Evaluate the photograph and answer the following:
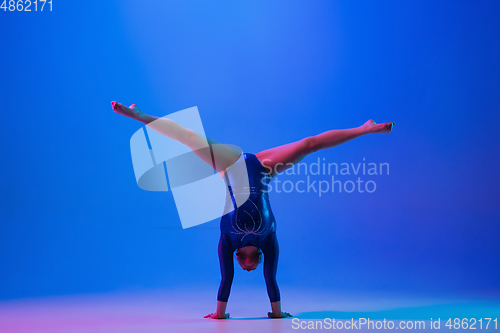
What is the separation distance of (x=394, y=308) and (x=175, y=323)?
215 centimetres

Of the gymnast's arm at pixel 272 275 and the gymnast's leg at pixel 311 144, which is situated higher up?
the gymnast's leg at pixel 311 144

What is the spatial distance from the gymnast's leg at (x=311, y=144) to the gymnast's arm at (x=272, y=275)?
72 cm

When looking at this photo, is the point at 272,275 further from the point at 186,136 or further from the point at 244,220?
the point at 186,136

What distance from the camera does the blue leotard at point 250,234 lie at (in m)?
3.76

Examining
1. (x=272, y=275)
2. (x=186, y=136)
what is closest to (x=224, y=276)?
(x=272, y=275)

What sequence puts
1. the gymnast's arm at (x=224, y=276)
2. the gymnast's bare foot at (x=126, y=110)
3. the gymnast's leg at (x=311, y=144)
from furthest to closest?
the gymnast's leg at (x=311, y=144) < the gymnast's arm at (x=224, y=276) < the gymnast's bare foot at (x=126, y=110)

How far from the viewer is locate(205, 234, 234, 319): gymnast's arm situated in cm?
376

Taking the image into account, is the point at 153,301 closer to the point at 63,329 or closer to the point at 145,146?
the point at 63,329

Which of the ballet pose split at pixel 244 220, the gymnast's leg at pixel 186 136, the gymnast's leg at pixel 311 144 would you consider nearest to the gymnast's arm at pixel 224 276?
the ballet pose split at pixel 244 220

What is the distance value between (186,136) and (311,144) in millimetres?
1203

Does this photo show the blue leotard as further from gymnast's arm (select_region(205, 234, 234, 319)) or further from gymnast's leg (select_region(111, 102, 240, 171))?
gymnast's leg (select_region(111, 102, 240, 171))

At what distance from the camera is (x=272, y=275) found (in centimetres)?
377

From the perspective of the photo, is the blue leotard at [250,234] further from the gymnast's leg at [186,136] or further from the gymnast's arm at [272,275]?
the gymnast's leg at [186,136]

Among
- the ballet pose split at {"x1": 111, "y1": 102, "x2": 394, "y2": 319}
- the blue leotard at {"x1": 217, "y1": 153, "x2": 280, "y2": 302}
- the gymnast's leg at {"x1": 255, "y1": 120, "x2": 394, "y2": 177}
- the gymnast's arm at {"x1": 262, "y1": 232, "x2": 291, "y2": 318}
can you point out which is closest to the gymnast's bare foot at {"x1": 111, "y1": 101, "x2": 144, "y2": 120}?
the ballet pose split at {"x1": 111, "y1": 102, "x2": 394, "y2": 319}
